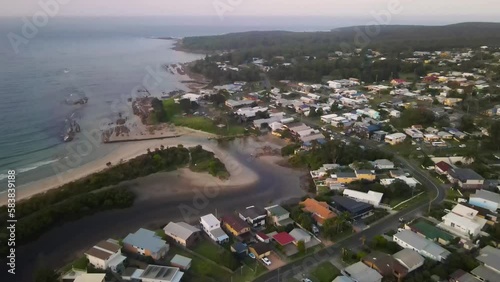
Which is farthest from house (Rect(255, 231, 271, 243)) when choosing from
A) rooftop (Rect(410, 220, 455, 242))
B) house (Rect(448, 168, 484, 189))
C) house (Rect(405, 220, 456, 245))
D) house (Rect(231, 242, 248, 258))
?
house (Rect(448, 168, 484, 189))

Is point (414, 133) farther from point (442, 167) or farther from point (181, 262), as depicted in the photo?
point (181, 262)

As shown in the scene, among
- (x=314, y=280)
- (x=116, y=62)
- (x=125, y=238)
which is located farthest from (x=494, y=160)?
(x=116, y=62)

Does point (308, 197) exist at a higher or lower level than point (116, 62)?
lower

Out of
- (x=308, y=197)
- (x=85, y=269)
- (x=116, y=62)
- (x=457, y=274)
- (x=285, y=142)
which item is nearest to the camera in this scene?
(x=457, y=274)

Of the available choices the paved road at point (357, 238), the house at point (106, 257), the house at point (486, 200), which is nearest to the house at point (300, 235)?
the paved road at point (357, 238)

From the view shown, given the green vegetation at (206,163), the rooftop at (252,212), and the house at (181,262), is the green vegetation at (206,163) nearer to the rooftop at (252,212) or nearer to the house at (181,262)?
the rooftop at (252,212)

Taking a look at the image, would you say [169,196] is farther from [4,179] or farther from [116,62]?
[116,62]
